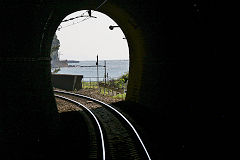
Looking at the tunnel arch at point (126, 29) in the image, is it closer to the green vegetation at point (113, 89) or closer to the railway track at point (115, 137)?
the railway track at point (115, 137)

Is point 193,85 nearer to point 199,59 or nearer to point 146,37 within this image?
point 199,59

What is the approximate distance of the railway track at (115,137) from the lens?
7.52 meters

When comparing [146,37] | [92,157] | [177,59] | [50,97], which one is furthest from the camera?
[146,37]

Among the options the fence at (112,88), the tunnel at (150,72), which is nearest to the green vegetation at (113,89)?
the fence at (112,88)

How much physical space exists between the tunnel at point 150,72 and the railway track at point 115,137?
0.60 meters

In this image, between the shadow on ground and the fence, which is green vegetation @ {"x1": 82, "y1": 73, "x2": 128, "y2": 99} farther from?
the shadow on ground

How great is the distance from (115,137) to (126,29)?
8004 mm

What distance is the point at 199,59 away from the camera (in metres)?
10.7

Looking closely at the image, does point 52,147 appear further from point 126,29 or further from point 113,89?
point 113,89

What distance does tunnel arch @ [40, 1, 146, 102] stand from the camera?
31.6ft

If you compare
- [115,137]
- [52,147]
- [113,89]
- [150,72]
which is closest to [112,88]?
[113,89]

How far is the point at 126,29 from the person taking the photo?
578 inches

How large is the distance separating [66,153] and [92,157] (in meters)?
0.96

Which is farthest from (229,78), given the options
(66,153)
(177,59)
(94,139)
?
(66,153)
